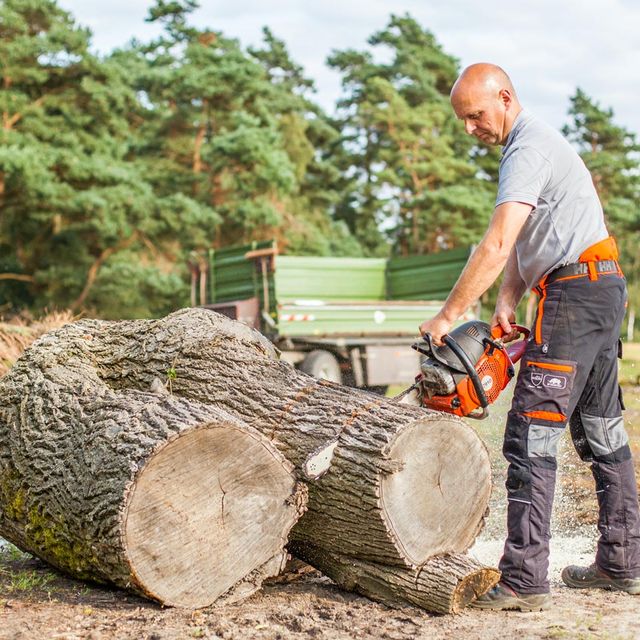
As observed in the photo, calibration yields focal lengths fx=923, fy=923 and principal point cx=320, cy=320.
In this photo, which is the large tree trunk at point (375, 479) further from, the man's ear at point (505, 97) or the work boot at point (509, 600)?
→ the man's ear at point (505, 97)

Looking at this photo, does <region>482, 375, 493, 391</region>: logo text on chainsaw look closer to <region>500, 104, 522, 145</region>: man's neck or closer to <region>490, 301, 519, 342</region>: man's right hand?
<region>490, 301, 519, 342</region>: man's right hand

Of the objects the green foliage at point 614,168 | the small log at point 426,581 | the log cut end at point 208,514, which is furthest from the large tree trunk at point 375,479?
the green foliage at point 614,168

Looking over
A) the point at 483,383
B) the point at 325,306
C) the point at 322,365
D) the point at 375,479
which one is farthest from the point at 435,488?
the point at 325,306

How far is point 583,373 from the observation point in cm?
381

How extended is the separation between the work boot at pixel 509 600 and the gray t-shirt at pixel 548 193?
1291mm

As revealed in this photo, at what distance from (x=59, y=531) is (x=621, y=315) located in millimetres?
2592

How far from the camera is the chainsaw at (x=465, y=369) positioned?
3.72 metres

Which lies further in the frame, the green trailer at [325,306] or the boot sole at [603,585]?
the green trailer at [325,306]

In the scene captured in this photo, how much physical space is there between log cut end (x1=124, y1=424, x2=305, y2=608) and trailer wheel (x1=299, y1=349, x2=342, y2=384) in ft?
28.3

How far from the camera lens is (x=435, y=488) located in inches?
156

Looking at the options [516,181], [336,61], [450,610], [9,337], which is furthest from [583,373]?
[336,61]

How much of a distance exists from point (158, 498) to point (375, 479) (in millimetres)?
864

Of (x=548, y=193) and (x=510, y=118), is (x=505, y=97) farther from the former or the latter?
(x=548, y=193)

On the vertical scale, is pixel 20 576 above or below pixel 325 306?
below
